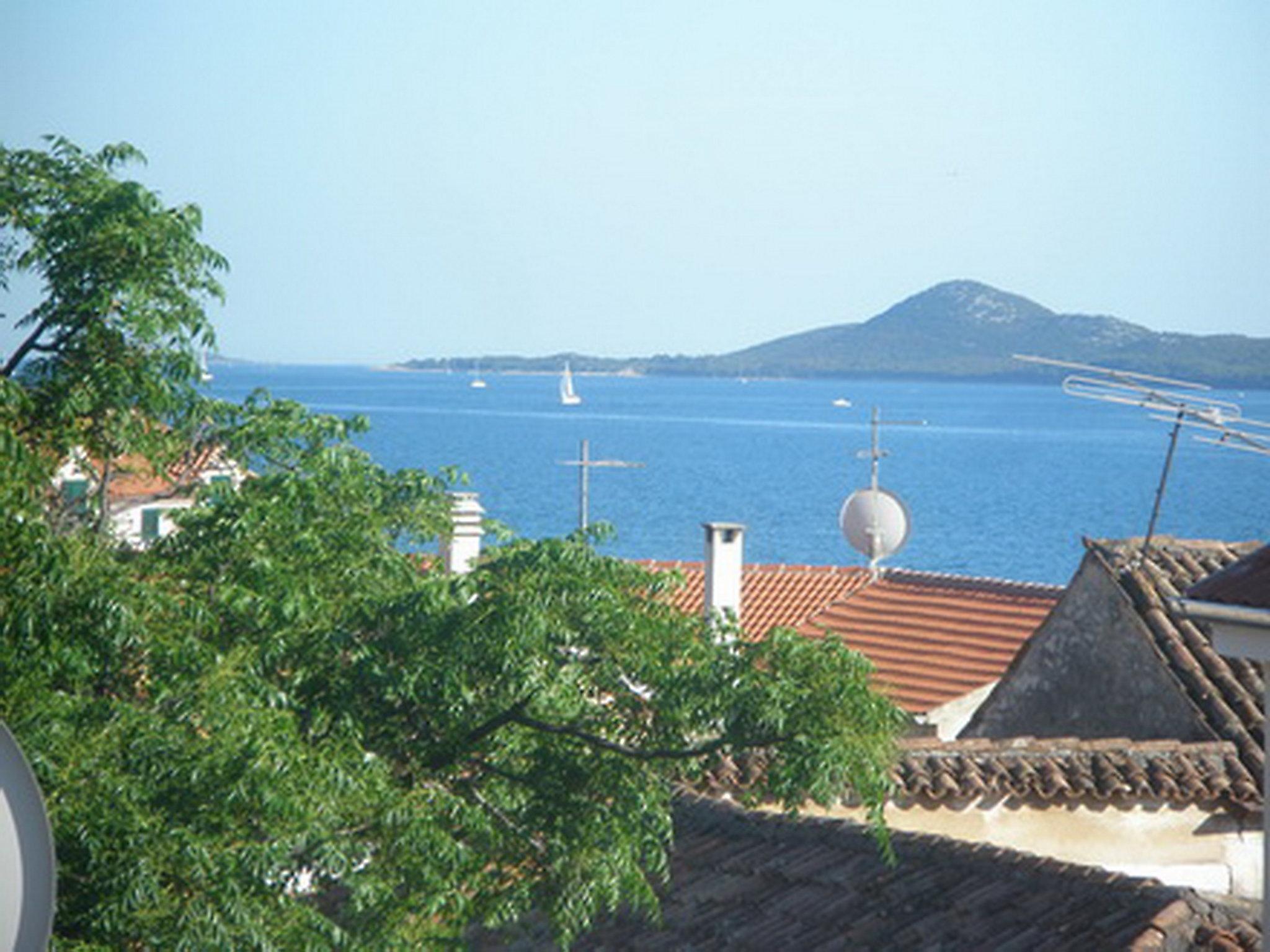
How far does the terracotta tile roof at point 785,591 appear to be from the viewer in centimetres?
3020

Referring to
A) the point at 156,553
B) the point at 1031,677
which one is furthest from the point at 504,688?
the point at 1031,677

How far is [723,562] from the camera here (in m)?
22.0

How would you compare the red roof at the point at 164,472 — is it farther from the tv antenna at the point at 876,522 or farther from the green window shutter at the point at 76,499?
the tv antenna at the point at 876,522

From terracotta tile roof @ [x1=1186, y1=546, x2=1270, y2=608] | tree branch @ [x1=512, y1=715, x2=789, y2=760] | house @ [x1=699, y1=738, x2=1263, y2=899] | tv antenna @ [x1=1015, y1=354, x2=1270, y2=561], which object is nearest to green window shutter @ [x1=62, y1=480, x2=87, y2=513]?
tree branch @ [x1=512, y1=715, x2=789, y2=760]

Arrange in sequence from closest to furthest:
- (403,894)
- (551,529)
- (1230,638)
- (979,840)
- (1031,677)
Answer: (1230,638)
(403,894)
(979,840)
(1031,677)
(551,529)

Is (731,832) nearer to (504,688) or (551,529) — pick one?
(504,688)

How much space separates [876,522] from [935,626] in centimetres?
548

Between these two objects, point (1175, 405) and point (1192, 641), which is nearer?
point (1175, 405)

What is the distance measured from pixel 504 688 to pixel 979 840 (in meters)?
4.60

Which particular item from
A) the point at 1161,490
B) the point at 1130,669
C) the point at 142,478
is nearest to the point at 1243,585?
the point at 142,478

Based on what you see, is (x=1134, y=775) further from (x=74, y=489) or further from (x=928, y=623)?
(x=928, y=623)

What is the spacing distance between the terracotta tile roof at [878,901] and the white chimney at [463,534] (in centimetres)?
215

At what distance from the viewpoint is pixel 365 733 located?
31.6ft

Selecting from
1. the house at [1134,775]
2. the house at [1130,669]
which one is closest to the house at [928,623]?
the house at [1130,669]
